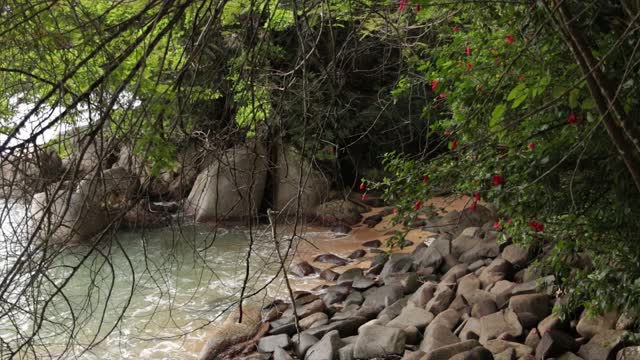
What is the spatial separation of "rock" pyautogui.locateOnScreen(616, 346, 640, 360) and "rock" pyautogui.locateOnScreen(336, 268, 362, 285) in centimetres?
396

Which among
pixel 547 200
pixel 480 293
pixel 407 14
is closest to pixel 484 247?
pixel 480 293

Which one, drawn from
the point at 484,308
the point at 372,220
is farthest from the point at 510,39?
the point at 372,220

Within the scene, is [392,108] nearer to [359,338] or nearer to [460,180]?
[359,338]

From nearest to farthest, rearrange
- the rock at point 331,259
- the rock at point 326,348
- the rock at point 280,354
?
the rock at point 326,348 → the rock at point 280,354 → the rock at point 331,259

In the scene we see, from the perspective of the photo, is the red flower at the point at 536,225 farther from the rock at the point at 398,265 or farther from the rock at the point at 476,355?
the rock at the point at 398,265

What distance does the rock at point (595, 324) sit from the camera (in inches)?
153

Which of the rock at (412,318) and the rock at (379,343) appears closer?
the rock at (379,343)

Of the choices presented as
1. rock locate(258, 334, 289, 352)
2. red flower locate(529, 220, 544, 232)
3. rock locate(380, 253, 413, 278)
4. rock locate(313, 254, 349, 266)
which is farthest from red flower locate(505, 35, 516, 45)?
rock locate(313, 254, 349, 266)

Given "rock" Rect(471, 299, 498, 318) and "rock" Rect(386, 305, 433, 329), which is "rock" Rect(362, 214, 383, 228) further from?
"rock" Rect(471, 299, 498, 318)

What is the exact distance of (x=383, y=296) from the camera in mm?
6422

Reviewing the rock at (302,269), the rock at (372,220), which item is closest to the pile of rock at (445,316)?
the rock at (302,269)

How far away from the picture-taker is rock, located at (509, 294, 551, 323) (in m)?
4.52

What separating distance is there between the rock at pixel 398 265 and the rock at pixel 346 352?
82.8 inches

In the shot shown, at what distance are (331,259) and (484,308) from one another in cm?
344
